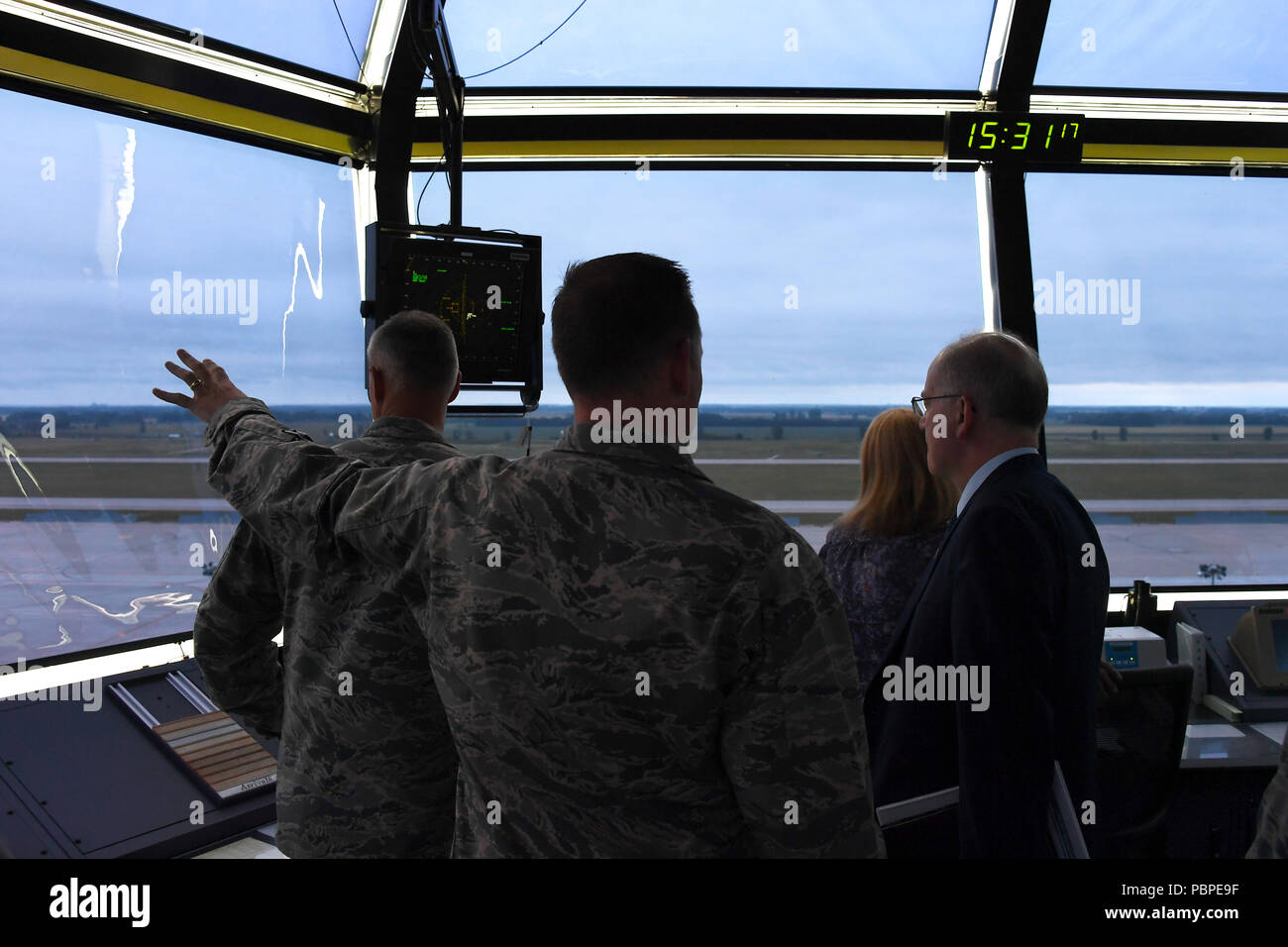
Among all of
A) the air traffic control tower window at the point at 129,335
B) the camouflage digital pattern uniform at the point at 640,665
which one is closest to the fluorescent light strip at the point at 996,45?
the air traffic control tower window at the point at 129,335

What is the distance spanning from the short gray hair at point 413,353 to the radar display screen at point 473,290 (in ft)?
2.23

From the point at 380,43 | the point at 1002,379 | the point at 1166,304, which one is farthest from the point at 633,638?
the point at 1166,304

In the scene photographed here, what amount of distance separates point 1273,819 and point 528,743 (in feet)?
2.59

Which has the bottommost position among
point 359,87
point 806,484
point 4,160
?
point 806,484

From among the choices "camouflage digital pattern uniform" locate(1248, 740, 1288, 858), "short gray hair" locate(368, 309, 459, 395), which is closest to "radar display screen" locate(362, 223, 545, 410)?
"short gray hair" locate(368, 309, 459, 395)

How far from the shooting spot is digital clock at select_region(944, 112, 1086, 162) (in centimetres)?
288

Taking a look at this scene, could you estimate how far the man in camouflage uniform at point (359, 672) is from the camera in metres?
1.24

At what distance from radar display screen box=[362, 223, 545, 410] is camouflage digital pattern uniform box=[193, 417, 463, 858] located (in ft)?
2.86

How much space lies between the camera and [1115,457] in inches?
959

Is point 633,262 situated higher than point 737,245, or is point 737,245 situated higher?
point 737,245

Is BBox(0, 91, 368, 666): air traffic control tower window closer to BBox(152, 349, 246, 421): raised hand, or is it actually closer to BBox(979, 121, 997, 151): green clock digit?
BBox(152, 349, 246, 421): raised hand

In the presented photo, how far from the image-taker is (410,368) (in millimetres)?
1379

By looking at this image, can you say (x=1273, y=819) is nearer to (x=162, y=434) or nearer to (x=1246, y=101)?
(x=162, y=434)
